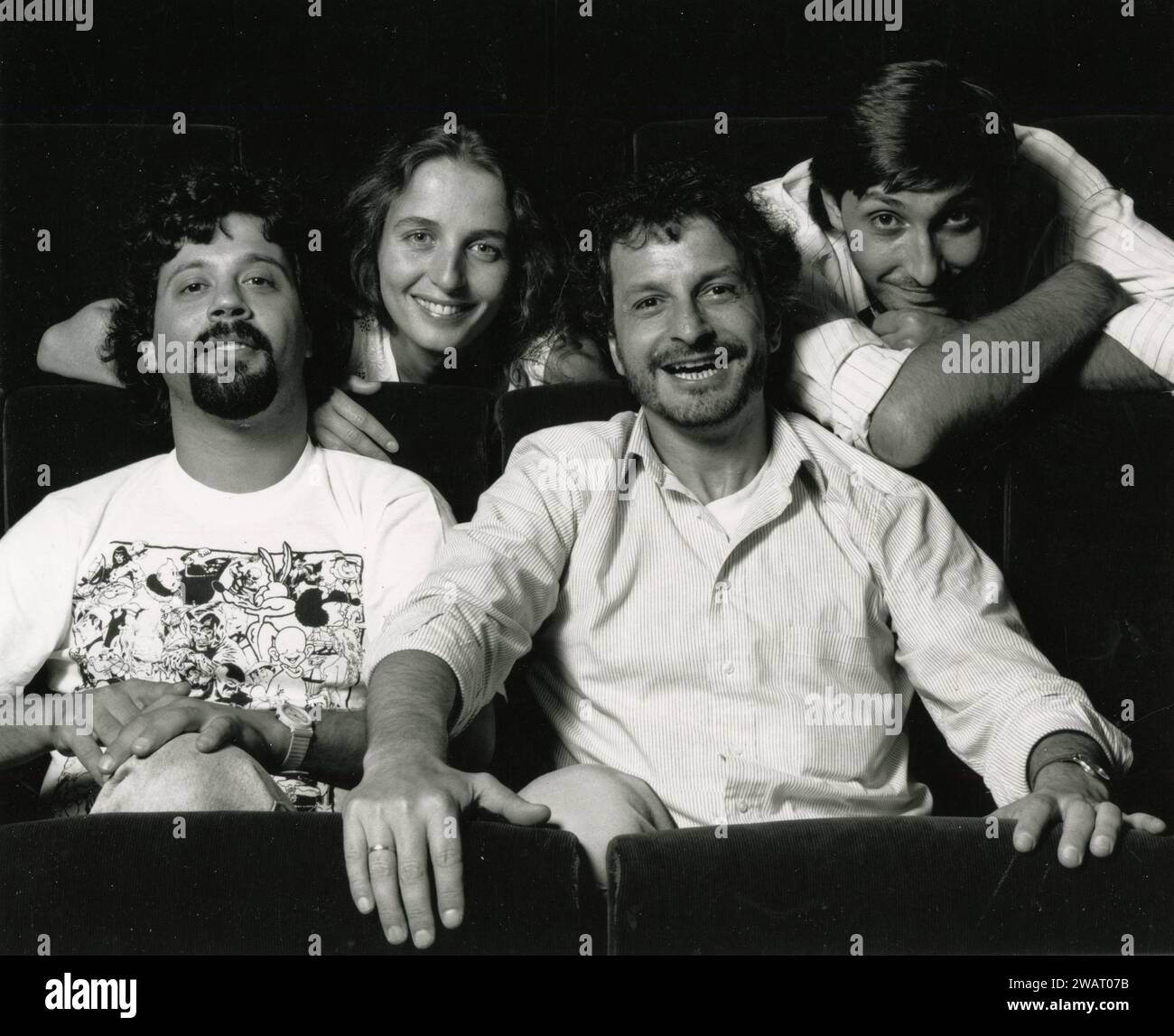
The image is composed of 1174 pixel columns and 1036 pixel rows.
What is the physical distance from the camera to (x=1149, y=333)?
1.30 m

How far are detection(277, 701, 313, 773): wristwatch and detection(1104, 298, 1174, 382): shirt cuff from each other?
86 cm

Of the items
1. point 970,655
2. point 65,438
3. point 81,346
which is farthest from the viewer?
point 81,346

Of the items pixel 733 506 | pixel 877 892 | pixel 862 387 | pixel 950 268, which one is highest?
pixel 950 268

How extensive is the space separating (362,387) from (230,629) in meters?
0.28

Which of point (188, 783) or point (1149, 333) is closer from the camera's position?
point (188, 783)

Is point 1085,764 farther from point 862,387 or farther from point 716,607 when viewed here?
point 862,387

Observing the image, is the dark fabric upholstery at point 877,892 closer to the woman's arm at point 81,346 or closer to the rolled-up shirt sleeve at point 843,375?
the rolled-up shirt sleeve at point 843,375

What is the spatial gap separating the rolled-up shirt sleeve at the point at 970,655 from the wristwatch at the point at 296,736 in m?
0.51

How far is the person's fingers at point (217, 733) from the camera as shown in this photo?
925mm

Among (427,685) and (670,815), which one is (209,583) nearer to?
(427,685)

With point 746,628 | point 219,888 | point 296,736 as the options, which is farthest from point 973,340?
point 219,888

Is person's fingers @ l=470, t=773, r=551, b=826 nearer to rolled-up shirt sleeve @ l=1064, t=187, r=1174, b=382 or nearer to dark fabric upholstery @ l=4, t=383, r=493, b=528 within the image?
dark fabric upholstery @ l=4, t=383, r=493, b=528

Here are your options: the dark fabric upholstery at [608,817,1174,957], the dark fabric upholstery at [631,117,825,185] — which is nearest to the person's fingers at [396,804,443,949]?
Answer: the dark fabric upholstery at [608,817,1174,957]

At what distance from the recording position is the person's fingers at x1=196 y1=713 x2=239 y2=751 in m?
0.92
